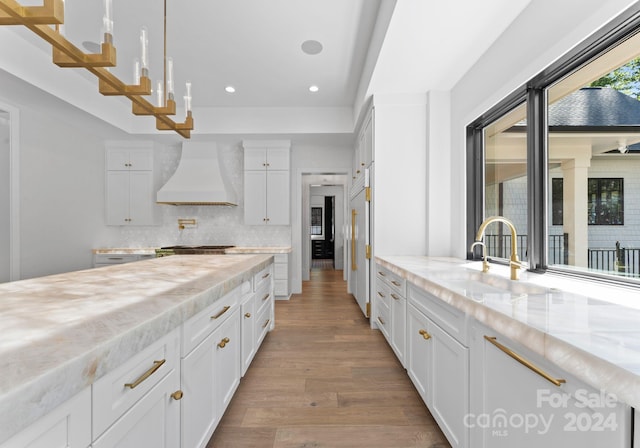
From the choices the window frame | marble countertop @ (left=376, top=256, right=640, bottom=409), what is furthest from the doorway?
marble countertop @ (left=376, top=256, right=640, bottom=409)

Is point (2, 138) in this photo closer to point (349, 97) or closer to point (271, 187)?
point (271, 187)

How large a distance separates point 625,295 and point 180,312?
173cm

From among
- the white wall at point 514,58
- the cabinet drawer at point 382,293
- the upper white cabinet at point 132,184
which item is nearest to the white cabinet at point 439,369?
the cabinet drawer at point 382,293

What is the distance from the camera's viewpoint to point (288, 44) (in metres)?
3.03

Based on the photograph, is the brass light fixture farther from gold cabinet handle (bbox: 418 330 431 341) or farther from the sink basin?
gold cabinet handle (bbox: 418 330 431 341)

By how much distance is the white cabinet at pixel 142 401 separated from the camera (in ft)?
2.41

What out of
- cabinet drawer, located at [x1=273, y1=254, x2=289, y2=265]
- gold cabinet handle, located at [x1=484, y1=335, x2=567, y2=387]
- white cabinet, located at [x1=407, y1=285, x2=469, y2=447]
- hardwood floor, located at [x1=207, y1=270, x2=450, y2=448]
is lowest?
hardwood floor, located at [x1=207, y1=270, x2=450, y2=448]

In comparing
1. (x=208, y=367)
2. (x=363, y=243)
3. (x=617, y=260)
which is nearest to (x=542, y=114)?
(x=617, y=260)

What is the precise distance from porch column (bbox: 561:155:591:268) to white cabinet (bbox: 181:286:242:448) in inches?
77.4

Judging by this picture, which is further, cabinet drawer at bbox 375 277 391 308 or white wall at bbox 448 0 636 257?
cabinet drawer at bbox 375 277 391 308

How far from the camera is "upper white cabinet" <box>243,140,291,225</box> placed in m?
4.97

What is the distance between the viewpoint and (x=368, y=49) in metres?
3.04

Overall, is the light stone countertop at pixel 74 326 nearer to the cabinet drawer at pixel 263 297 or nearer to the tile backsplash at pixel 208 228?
the cabinet drawer at pixel 263 297

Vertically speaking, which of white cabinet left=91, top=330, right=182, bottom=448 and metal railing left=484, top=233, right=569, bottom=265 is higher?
metal railing left=484, top=233, right=569, bottom=265
